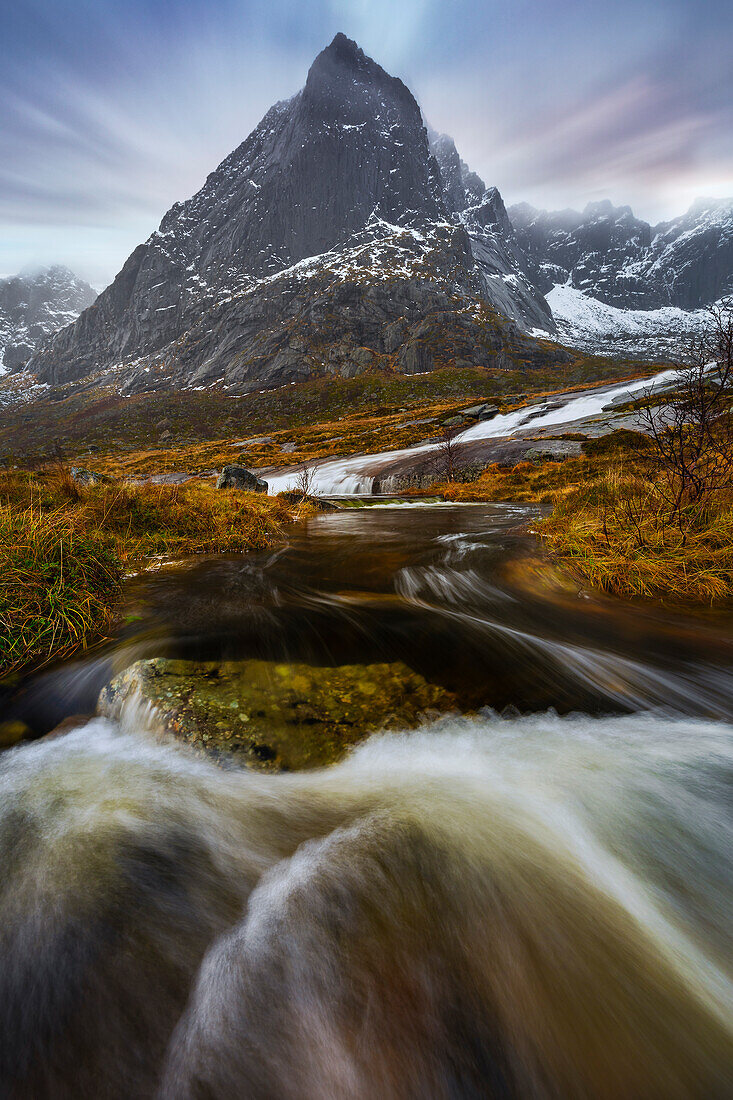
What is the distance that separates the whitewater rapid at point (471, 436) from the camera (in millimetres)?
24656

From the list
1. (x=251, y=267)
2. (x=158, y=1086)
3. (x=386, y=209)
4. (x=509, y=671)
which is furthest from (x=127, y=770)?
(x=386, y=209)

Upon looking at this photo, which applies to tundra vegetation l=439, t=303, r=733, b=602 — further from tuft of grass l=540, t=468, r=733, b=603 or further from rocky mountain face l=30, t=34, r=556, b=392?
rocky mountain face l=30, t=34, r=556, b=392

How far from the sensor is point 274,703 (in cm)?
298

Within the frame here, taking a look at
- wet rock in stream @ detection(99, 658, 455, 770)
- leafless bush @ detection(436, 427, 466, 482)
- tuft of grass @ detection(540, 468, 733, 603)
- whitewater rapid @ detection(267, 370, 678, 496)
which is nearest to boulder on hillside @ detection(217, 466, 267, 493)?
whitewater rapid @ detection(267, 370, 678, 496)

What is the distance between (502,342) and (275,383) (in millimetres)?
57516

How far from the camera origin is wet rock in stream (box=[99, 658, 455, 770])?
8.69 ft

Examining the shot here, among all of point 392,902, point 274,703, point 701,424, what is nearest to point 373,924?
point 392,902

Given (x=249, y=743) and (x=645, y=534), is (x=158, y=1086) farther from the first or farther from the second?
(x=645, y=534)

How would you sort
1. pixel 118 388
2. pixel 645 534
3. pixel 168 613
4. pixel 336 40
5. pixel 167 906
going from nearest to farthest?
pixel 167 906
pixel 168 613
pixel 645 534
pixel 118 388
pixel 336 40

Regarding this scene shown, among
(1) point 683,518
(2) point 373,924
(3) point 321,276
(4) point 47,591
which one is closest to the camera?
(2) point 373,924

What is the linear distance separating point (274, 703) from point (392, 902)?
1.51 metres

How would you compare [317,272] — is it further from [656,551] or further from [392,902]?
[392,902]

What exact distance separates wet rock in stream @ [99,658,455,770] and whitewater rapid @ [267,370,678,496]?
18.7m

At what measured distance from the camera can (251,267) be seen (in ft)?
488
